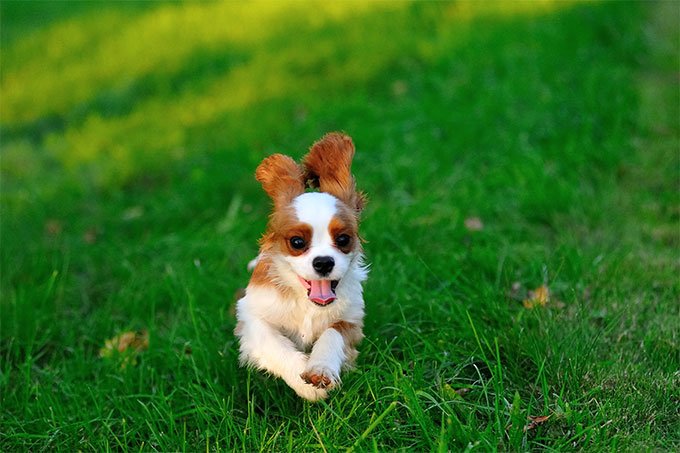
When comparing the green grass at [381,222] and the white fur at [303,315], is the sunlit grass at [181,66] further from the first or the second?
the white fur at [303,315]

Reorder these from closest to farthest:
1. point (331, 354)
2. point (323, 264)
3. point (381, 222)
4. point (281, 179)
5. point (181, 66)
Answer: point (323, 264)
point (331, 354)
point (281, 179)
point (381, 222)
point (181, 66)

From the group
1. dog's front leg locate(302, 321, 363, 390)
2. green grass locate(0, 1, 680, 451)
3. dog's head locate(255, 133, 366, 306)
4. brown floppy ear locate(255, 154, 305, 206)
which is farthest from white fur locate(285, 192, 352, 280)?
green grass locate(0, 1, 680, 451)

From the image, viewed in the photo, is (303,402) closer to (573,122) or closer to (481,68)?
(573,122)

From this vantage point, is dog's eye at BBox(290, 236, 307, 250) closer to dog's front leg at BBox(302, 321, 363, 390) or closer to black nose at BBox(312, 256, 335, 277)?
black nose at BBox(312, 256, 335, 277)

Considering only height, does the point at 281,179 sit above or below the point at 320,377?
above

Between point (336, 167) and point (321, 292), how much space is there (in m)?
0.42

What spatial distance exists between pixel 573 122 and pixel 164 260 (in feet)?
9.57

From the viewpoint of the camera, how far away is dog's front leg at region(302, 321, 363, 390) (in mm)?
2371

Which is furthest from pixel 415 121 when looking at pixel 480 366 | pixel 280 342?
pixel 280 342

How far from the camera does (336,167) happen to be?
2.60 m

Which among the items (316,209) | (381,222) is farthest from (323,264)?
(381,222)

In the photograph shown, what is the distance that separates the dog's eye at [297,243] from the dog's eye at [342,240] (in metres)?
0.10

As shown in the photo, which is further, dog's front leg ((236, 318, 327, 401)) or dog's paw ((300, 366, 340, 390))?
dog's front leg ((236, 318, 327, 401))

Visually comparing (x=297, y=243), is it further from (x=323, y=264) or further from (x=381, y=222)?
(x=381, y=222)
